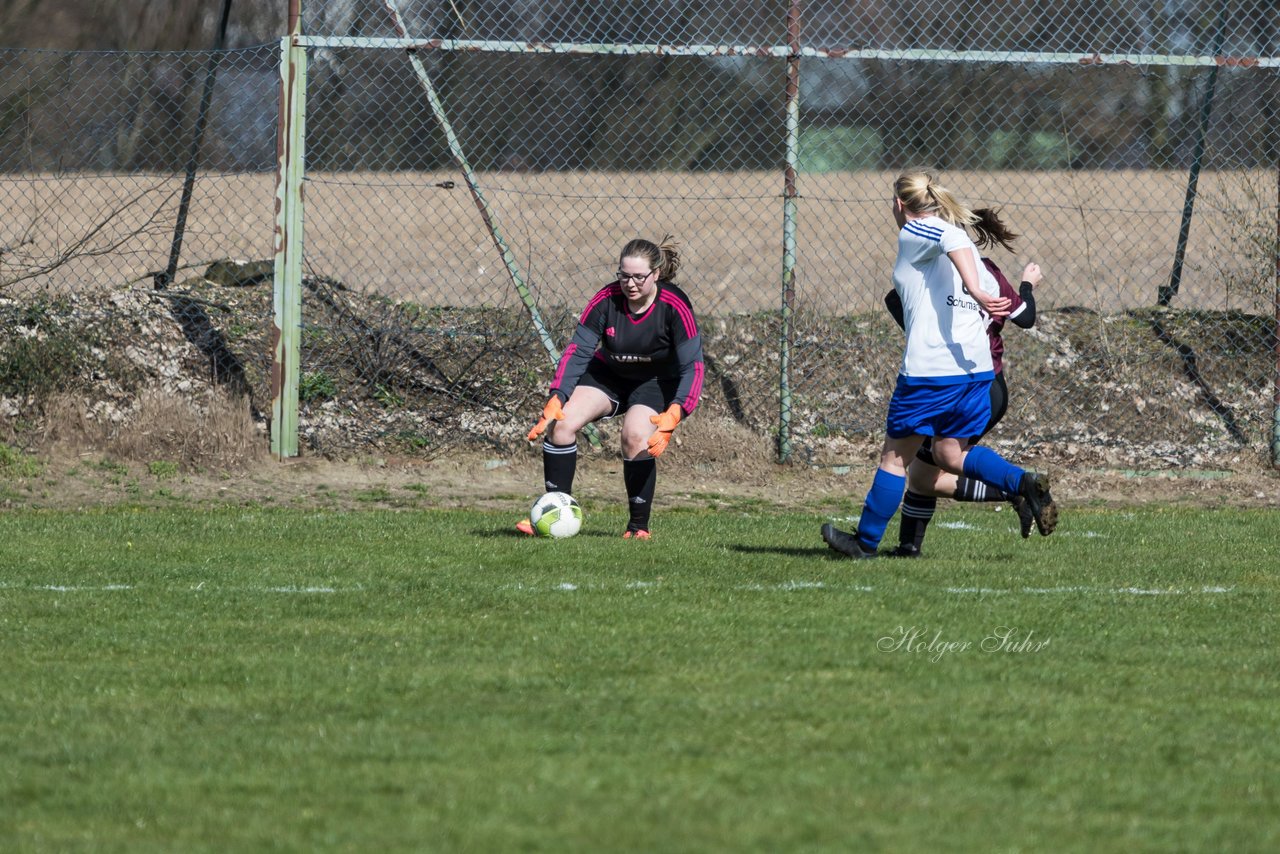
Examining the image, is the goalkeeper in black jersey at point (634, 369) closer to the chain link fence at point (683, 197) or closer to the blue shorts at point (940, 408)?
the blue shorts at point (940, 408)

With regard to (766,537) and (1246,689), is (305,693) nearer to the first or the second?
(1246,689)

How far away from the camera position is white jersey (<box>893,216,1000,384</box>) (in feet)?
22.4

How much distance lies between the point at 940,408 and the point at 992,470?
38cm

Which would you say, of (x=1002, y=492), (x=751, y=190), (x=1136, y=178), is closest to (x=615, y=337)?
(x=1002, y=492)

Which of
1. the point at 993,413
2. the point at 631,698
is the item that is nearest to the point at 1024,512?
the point at 993,413

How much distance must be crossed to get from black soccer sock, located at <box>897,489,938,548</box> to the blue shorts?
1.45 ft

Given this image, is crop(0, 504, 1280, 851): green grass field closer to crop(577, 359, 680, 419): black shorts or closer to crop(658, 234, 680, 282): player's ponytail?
crop(577, 359, 680, 419): black shorts

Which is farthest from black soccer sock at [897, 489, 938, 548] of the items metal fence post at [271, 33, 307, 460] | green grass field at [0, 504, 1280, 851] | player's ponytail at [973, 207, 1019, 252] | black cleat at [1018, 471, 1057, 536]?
metal fence post at [271, 33, 307, 460]

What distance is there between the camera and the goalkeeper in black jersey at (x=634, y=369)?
8062 mm

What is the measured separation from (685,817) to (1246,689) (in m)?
2.16

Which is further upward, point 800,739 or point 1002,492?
point 1002,492

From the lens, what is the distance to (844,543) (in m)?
7.15

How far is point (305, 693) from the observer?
4.61 meters

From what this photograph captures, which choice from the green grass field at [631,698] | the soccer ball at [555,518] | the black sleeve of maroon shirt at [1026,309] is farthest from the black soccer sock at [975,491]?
the soccer ball at [555,518]
